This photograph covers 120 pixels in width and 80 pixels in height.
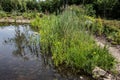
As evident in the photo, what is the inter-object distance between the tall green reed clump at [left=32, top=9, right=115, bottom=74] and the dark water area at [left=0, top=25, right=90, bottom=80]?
40 centimetres

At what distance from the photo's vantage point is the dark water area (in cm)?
654

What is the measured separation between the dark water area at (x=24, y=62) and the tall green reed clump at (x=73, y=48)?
1.31ft

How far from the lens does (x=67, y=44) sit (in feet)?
26.2

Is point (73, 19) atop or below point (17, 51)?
atop

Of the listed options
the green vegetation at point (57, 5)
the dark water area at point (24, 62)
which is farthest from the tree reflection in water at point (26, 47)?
the green vegetation at point (57, 5)

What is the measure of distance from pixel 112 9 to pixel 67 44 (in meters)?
13.8

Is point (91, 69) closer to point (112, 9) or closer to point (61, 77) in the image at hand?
point (61, 77)

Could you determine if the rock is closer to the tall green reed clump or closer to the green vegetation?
the tall green reed clump

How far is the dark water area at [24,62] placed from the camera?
6.54m

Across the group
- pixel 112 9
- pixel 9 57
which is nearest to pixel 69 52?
Answer: pixel 9 57

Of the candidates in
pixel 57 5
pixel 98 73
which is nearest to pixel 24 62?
pixel 98 73

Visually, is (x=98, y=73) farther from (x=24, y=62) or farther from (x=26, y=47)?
(x=26, y=47)

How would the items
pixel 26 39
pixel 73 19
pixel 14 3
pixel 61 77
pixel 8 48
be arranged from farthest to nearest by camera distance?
pixel 14 3
pixel 26 39
pixel 8 48
pixel 73 19
pixel 61 77

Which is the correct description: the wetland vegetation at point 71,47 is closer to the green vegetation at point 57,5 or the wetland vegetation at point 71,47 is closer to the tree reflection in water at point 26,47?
the tree reflection in water at point 26,47
